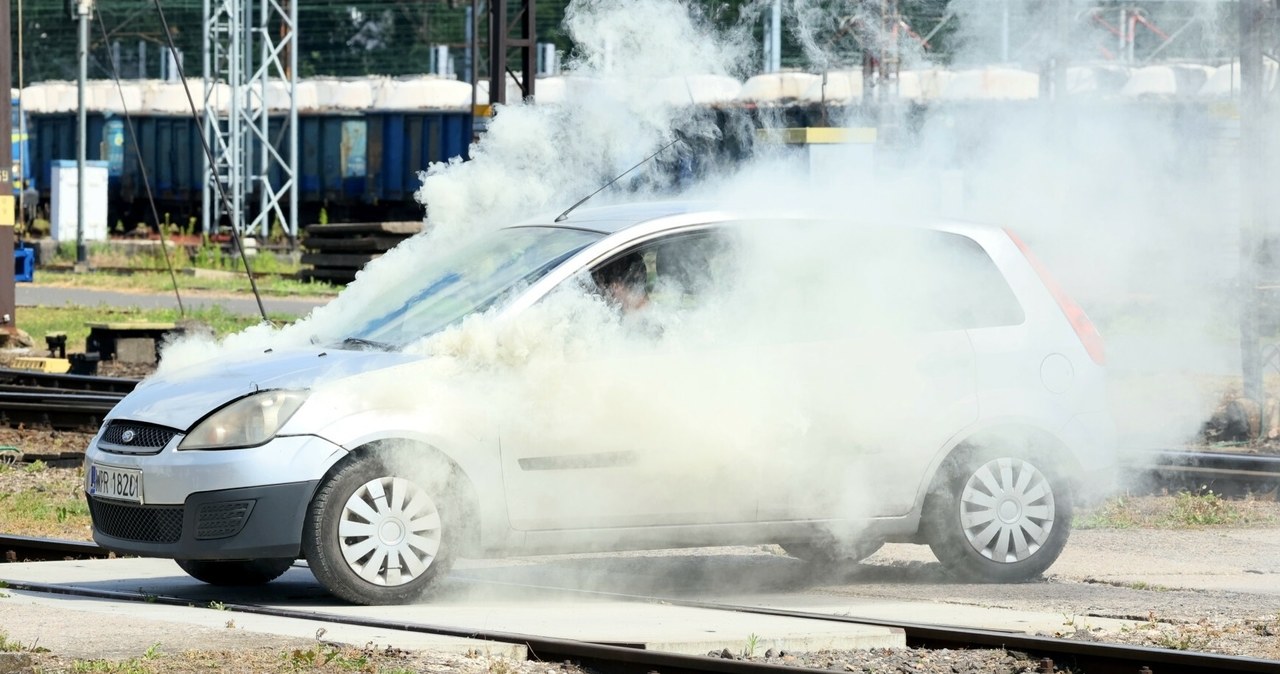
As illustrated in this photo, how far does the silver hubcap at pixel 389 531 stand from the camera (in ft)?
23.5

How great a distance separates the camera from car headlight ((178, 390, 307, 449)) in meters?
7.11

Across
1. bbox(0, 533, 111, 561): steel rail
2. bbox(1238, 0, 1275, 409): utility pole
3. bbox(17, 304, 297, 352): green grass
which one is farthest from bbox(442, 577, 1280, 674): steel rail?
bbox(17, 304, 297, 352): green grass

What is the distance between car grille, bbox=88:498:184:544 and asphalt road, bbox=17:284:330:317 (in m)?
18.3

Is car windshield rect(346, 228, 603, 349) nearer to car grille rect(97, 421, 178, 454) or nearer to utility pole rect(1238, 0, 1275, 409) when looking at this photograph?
car grille rect(97, 421, 178, 454)

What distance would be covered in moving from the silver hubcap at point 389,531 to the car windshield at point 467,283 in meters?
0.66

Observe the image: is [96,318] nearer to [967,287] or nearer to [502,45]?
[502,45]

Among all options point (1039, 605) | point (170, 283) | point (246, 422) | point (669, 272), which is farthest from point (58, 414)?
point (170, 283)

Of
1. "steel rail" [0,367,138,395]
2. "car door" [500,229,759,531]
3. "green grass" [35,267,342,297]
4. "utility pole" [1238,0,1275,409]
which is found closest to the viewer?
"car door" [500,229,759,531]

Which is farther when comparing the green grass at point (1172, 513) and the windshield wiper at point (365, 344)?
the green grass at point (1172, 513)

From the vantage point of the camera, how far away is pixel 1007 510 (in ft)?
27.1

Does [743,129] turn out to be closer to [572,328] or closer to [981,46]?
[981,46]

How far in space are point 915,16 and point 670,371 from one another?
22.9 ft

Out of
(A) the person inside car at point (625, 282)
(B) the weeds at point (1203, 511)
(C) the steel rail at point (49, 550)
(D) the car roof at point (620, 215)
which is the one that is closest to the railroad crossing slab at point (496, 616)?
(C) the steel rail at point (49, 550)

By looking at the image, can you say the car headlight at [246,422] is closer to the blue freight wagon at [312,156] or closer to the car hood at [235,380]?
the car hood at [235,380]
